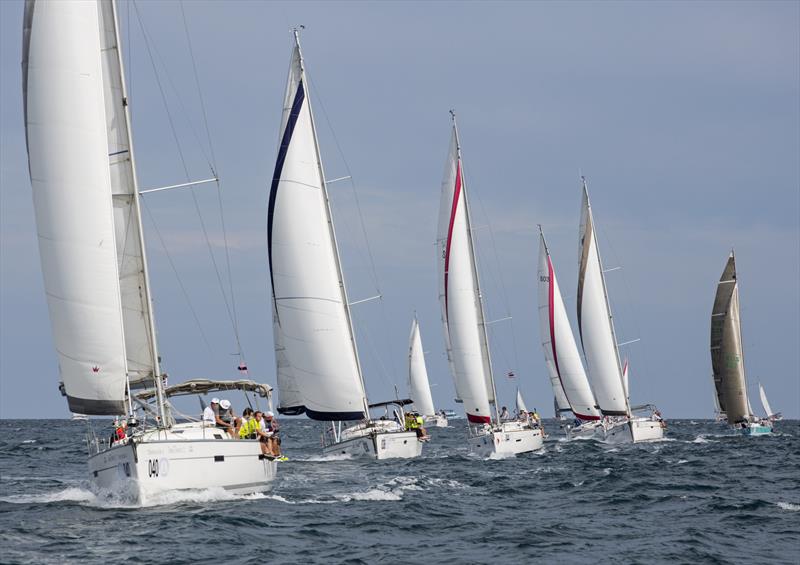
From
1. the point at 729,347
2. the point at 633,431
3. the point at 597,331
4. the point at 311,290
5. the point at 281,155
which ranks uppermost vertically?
the point at 281,155

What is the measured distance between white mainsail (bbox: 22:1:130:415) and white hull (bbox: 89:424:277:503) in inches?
63.8

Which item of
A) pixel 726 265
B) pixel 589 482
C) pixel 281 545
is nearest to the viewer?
pixel 281 545

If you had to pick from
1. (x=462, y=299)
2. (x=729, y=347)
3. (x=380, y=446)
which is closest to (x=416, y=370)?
(x=729, y=347)

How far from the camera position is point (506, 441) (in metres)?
41.3

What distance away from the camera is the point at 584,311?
2098 inches

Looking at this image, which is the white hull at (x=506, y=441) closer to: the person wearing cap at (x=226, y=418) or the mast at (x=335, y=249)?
the mast at (x=335, y=249)

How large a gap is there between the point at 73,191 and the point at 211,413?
544cm

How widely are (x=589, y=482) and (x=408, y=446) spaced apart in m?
9.83

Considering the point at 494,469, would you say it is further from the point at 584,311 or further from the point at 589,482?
the point at 584,311

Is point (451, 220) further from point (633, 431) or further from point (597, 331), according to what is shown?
point (633, 431)

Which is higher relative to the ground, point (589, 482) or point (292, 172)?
point (292, 172)

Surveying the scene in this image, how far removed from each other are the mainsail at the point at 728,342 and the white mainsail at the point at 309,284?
34.4 meters

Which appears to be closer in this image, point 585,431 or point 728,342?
point 585,431

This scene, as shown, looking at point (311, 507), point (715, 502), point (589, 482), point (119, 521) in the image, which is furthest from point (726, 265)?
point (119, 521)
